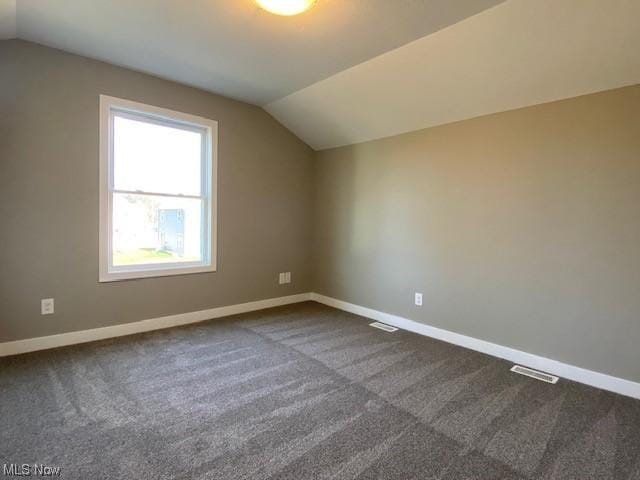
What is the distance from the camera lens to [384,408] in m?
2.04

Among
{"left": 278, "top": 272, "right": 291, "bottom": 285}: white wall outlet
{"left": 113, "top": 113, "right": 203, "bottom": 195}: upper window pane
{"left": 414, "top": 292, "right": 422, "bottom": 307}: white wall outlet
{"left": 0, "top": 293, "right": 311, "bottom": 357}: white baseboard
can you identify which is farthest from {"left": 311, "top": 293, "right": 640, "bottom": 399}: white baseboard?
{"left": 113, "top": 113, "right": 203, "bottom": 195}: upper window pane

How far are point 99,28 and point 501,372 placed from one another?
12.7 ft

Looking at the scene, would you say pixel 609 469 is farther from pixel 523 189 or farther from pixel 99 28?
pixel 99 28

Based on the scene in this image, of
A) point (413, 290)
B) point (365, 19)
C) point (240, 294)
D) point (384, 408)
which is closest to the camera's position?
point (384, 408)

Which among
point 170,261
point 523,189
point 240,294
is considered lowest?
point 240,294

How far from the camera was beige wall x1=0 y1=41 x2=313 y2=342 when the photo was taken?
2605 millimetres

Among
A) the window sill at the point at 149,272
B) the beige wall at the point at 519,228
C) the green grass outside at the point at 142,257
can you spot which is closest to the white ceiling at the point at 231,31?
the beige wall at the point at 519,228

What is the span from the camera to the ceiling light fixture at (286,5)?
6.15 feet

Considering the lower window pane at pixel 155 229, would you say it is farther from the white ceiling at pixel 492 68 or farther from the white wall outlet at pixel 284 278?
the white ceiling at pixel 492 68

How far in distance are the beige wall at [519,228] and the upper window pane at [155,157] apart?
1.87m

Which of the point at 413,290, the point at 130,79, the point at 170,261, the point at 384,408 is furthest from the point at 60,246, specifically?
the point at 413,290

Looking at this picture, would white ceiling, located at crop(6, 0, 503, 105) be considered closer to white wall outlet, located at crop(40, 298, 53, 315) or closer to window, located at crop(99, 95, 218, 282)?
window, located at crop(99, 95, 218, 282)

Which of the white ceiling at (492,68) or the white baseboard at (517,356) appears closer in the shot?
the white ceiling at (492,68)

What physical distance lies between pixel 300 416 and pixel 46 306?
2325 mm
